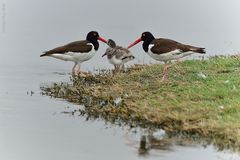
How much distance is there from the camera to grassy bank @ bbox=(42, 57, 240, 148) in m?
15.8

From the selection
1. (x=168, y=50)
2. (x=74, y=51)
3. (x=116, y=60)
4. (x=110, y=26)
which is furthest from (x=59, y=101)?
(x=110, y=26)

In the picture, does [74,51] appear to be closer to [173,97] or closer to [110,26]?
[173,97]

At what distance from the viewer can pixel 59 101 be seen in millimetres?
19562

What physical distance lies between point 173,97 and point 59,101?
3510 mm

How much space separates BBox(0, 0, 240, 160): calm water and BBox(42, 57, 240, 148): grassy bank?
65 cm

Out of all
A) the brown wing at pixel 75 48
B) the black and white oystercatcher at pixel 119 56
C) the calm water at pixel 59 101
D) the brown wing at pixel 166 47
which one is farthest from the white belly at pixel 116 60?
the brown wing at pixel 166 47

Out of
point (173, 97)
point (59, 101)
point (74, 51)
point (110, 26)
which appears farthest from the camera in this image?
point (110, 26)

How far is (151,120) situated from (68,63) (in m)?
14.7

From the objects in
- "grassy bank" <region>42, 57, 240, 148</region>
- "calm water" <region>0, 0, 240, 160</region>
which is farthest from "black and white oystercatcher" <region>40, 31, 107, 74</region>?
"calm water" <region>0, 0, 240, 160</region>

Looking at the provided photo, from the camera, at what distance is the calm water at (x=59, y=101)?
1439 centimetres

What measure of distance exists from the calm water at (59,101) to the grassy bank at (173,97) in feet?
2.15

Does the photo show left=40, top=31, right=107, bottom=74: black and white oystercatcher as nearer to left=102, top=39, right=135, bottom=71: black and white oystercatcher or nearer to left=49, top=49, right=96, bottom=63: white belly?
left=49, top=49, right=96, bottom=63: white belly

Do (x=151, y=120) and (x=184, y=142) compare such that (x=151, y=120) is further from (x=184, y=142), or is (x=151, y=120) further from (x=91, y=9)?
(x=91, y=9)

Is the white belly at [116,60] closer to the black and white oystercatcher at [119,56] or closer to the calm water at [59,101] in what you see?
the black and white oystercatcher at [119,56]
